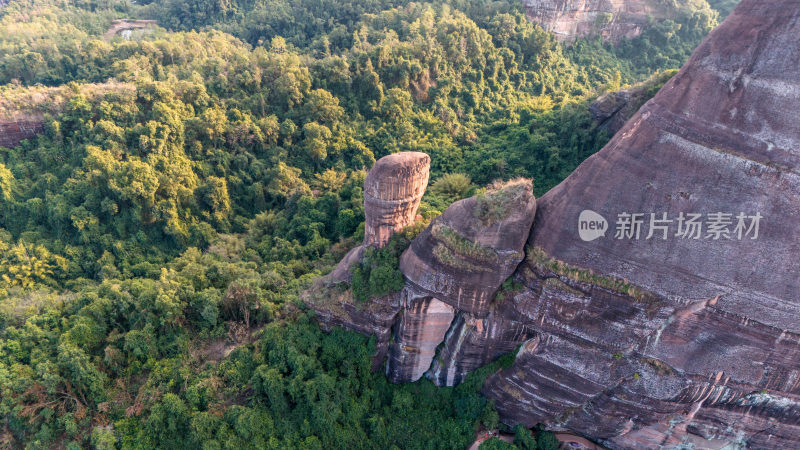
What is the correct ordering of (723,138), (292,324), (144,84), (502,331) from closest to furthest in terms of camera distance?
1. (723,138)
2. (502,331)
3. (292,324)
4. (144,84)

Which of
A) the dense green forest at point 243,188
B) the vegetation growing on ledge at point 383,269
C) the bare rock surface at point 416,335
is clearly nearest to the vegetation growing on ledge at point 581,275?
the bare rock surface at point 416,335

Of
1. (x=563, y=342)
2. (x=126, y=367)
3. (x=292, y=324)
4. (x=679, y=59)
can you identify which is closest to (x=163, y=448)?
(x=126, y=367)

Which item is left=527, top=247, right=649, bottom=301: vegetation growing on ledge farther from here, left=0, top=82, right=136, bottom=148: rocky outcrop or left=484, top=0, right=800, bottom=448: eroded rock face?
left=0, top=82, right=136, bottom=148: rocky outcrop

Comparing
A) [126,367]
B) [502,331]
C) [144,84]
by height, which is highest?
[144,84]

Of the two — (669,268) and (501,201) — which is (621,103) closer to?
(669,268)

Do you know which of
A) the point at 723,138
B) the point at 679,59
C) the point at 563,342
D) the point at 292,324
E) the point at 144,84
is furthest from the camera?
the point at 679,59

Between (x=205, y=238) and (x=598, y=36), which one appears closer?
Result: (x=205, y=238)

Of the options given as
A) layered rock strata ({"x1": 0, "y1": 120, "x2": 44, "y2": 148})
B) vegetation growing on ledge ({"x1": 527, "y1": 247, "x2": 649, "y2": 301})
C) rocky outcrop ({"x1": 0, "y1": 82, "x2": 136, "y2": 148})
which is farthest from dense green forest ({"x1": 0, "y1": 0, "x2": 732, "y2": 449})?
vegetation growing on ledge ({"x1": 527, "y1": 247, "x2": 649, "y2": 301})

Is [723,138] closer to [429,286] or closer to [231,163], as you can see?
[429,286]

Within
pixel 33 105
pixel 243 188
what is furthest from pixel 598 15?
pixel 33 105
